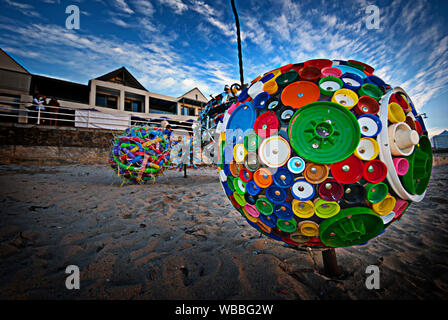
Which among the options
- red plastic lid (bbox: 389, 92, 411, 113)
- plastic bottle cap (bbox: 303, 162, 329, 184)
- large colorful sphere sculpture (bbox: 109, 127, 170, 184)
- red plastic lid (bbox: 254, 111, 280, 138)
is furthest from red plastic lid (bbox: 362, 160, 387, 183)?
large colorful sphere sculpture (bbox: 109, 127, 170, 184)

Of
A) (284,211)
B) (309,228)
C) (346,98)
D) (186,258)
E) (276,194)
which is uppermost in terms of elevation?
(346,98)

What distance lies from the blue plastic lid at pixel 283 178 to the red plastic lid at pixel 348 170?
23 cm

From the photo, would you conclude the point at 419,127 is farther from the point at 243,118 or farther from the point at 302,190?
the point at 243,118

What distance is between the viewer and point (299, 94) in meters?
1.08

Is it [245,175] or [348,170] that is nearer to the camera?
[348,170]

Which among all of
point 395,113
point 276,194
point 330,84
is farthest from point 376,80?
point 276,194

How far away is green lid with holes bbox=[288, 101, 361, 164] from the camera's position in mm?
979

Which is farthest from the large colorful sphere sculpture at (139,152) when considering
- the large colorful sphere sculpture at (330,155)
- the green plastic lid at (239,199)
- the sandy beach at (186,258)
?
the large colorful sphere sculpture at (330,155)

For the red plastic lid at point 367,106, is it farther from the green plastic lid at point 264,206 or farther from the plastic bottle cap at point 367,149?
the green plastic lid at point 264,206

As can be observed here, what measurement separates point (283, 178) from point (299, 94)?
55 centimetres

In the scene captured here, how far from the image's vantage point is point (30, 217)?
2.14 m

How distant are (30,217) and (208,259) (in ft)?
7.90
